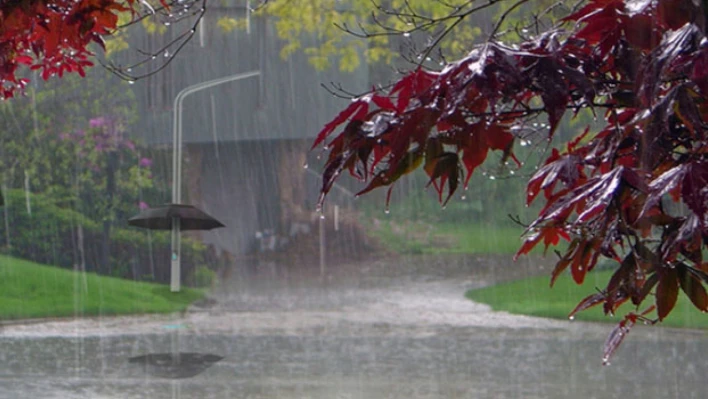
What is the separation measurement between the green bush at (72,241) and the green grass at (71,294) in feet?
2.25

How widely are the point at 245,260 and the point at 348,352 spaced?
11.5 m

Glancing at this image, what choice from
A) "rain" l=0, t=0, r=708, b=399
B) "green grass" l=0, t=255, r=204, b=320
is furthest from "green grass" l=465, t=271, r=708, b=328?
"green grass" l=0, t=255, r=204, b=320

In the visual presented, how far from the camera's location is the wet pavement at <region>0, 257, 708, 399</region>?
834 cm

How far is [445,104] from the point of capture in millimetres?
2154

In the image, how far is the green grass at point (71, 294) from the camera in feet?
48.8

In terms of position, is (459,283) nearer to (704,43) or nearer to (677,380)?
(677,380)

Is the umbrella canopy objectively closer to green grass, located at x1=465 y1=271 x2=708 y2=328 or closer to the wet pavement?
the wet pavement

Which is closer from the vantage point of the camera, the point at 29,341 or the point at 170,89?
the point at 29,341

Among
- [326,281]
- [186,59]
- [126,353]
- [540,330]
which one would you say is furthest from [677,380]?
[186,59]

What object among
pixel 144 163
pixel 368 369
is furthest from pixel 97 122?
pixel 368 369

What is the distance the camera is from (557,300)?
17.7 m

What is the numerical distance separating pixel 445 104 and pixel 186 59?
66.7 ft

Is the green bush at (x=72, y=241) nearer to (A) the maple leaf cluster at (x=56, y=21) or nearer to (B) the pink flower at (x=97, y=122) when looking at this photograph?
(B) the pink flower at (x=97, y=122)

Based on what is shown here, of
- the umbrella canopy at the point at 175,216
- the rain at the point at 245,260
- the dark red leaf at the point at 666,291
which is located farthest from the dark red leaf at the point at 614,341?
the umbrella canopy at the point at 175,216
